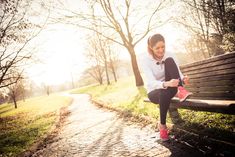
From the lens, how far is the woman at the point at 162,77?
435 centimetres

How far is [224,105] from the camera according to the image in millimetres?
3307

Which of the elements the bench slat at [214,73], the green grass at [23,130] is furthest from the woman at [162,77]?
the green grass at [23,130]

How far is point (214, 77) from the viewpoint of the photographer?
5078 mm

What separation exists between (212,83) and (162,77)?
1278 mm

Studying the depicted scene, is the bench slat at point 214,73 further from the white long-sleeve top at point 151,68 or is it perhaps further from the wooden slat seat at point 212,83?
the white long-sleeve top at point 151,68

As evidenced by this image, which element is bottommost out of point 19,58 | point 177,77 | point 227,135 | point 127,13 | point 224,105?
point 227,135

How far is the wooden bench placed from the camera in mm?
3921

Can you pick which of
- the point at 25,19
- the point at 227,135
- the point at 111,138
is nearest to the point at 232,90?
the point at 227,135

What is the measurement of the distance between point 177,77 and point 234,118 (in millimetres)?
1432

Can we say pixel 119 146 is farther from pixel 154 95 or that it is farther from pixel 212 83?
pixel 212 83

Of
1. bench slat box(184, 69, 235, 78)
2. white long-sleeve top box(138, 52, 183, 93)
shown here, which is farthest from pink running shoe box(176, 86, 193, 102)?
bench slat box(184, 69, 235, 78)

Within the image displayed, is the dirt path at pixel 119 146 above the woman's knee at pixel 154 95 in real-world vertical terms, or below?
below

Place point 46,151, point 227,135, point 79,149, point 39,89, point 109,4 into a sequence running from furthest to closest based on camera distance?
point 39,89 → point 109,4 → point 46,151 → point 79,149 → point 227,135

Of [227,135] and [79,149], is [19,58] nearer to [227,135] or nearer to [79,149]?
[79,149]
